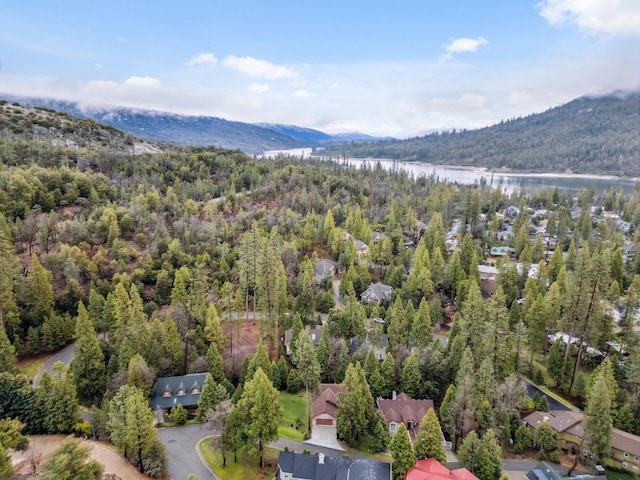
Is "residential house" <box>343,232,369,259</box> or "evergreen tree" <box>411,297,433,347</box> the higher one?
"residential house" <box>343,232,369,259</box>

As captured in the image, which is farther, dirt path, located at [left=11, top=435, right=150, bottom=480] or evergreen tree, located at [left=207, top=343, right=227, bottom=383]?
evergreen tree, located at [left=207, top=343, right=227, bottom=383]

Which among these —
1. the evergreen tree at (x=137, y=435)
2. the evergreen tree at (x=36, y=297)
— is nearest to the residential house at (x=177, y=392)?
the evergreen tree at (x=137, y=435)

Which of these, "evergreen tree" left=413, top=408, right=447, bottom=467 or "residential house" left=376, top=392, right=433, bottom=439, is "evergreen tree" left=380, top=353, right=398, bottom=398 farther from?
"evergreen tree" left=413, top=408, right=447, bottom=467

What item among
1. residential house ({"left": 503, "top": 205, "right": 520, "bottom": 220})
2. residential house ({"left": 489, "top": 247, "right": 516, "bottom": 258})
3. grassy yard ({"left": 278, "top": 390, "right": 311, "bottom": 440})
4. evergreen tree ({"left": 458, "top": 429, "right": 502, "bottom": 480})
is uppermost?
residential house ({"left": 503, "top": 205, "right": 520, "bottom": 220})

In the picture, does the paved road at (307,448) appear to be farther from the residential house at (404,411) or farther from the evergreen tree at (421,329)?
the evergreen tree at (421,329)

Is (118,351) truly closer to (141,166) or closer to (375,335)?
(375,335)

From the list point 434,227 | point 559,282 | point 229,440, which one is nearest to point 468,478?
point 229,440

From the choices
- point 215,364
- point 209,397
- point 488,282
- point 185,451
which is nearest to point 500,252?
Result: point 488,282

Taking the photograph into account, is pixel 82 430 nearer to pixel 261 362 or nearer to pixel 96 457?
pixel 96 457

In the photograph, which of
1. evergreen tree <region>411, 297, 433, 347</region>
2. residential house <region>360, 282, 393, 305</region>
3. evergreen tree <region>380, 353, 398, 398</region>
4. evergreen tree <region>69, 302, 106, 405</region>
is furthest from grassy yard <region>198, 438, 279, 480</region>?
residential house <region>360, 282, 393, 305</region>
